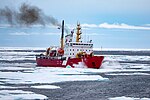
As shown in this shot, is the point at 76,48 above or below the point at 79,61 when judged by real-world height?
above

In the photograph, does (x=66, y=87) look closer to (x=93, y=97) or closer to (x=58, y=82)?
(x=58, y=82)

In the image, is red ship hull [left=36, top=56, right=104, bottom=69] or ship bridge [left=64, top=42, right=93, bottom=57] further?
ship bridge [left=64, top=42, right=93, bottom=57]

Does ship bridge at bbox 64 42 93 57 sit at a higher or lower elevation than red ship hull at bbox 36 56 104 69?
higher

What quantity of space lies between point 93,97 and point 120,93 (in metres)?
2.42

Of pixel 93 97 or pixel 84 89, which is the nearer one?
pixel 93 97

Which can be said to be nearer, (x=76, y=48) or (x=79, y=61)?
(x=79, y=61)

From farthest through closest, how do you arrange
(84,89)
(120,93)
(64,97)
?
1. (84,89)
2. (120,93)
3. (64,97)

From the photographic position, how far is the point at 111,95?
67.9 feet

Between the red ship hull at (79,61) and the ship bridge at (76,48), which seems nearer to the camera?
the red ship hull at (79,61)

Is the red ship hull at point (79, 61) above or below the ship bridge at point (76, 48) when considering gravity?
below

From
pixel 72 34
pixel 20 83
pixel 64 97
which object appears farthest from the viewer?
pixel 72 34

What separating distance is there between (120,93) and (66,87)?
168 inches

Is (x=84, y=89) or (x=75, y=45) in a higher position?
(x=75, y=45)

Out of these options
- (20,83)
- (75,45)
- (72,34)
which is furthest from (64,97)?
(72,34)
